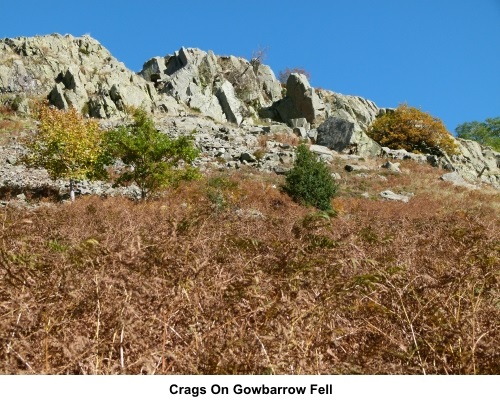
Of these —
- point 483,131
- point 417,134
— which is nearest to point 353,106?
point 417,134

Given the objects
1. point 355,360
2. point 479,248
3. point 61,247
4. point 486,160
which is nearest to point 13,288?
point 61,247

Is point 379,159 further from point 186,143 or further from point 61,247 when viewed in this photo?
point 61,247

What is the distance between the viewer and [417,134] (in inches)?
1996

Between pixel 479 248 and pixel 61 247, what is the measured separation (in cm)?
418

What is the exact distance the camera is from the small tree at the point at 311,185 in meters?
24.7

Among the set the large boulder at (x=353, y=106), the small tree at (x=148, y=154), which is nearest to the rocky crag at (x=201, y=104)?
the large boulder at (x=353, y=106)

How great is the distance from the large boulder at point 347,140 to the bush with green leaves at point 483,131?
57.7 meters

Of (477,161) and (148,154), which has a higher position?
(477,161)

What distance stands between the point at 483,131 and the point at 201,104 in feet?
217

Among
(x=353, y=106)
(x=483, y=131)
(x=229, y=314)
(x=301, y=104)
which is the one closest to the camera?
(x=229, y=314)

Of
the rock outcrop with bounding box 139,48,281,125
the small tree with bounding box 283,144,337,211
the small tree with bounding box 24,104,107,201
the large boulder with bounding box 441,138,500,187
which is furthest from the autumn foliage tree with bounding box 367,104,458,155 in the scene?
the small tree with bounding box 24,104,107,201

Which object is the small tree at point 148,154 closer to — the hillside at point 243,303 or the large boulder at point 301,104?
the hillside at point 243,303

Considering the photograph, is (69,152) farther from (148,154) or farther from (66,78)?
(66,78)

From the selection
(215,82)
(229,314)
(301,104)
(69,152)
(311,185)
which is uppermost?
(215,82)
